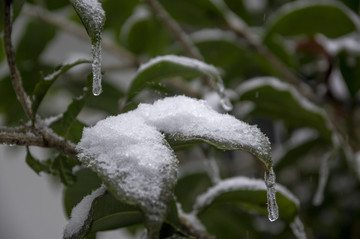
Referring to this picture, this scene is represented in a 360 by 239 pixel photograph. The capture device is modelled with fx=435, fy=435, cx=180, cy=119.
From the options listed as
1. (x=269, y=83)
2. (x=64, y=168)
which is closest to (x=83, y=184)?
(x=64, y=168)

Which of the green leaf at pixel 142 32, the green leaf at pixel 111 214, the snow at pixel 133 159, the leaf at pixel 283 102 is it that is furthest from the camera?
the green leaf at pixel 142 32

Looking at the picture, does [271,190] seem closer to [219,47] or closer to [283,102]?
[283,102]

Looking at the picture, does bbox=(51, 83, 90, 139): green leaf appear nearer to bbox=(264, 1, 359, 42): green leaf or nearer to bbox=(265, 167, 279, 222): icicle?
bbox=(265, 167, 279, 222): icicle

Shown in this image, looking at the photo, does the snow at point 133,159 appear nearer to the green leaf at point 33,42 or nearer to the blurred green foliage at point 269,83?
the blurred green foliage at point 269,83

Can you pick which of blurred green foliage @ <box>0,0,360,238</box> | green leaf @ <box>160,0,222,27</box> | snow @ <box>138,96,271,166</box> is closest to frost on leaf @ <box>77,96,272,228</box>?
snow @ <box>138,96,271,166</box>

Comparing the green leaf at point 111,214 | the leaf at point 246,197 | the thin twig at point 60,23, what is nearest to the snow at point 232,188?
the leaf at point 246,197

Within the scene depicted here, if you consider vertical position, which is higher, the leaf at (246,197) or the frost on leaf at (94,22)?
the frost on leaf at (94,22)

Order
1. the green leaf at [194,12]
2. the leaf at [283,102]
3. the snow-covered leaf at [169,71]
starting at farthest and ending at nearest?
the green leaf at [194,12], the leaf at [283,102], the snow-covered leaf at [169,71]
